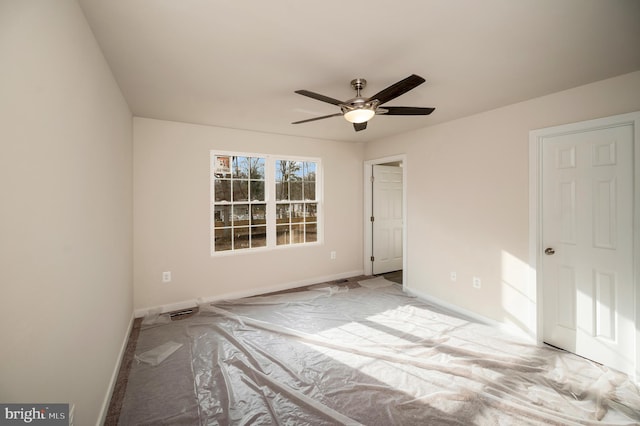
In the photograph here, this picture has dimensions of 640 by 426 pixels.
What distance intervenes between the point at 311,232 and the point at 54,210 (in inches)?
154

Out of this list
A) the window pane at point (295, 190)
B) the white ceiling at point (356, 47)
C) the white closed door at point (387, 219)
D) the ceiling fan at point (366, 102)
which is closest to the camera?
the white ceiling at point (356, 47)

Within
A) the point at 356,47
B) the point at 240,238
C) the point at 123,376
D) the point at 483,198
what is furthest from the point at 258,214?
the point at 483,198

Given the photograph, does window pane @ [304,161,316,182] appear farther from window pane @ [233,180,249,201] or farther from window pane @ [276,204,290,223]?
window pane @ [233,180,249,201]

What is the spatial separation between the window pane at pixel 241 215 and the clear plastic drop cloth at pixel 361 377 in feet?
4.58

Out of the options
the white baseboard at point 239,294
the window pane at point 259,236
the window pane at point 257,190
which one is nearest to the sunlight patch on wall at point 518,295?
the white baseboard at point 239,294

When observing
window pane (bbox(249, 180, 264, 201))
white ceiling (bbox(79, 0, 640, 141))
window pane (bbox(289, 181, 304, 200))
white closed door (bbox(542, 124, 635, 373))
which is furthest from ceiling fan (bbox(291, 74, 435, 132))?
window pane (bbox(289, 181, 304, 200))

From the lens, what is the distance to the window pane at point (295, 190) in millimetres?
4750

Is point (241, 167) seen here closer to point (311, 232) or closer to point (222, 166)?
point (222, 166)

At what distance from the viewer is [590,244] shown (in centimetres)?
262

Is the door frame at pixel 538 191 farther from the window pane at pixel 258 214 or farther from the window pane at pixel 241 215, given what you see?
the window pane at pixel 241 215

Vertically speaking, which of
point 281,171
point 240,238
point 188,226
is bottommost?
point 240,238

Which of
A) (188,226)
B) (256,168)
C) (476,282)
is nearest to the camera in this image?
(476,282)

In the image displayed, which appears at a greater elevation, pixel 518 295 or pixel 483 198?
pixel 483 198

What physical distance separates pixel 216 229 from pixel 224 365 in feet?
6.86
